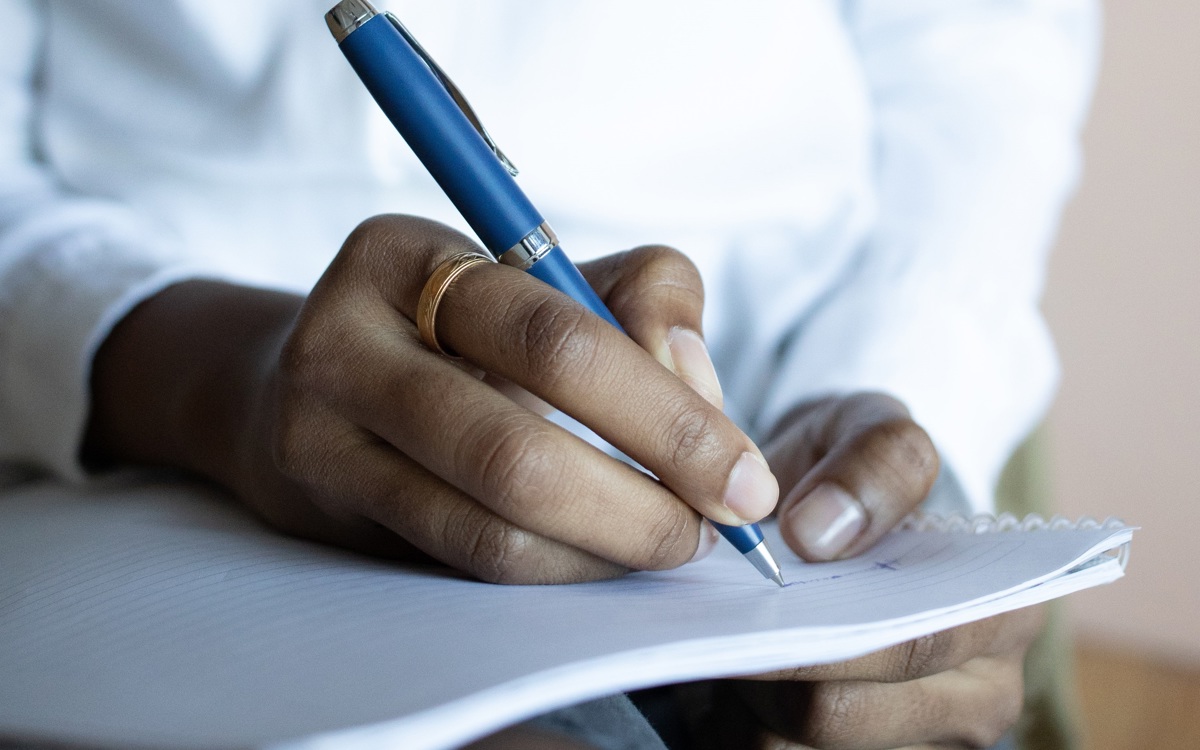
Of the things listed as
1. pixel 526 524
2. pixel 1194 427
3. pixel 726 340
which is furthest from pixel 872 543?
pixel 1194 427

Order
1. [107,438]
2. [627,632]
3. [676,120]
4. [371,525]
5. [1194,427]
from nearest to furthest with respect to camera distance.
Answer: [627,632]
[371,525]
[107,438]
[676,120]
[1194,427]

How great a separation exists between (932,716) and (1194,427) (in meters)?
1.31

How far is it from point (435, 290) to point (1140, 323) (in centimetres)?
145

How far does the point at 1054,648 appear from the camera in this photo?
68 centimetres

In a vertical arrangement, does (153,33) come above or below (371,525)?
above

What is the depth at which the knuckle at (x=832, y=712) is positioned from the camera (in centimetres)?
37

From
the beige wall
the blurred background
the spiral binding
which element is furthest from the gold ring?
the beige wall

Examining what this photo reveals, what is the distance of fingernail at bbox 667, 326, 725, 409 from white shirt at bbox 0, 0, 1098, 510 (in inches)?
9.2

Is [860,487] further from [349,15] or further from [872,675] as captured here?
[349,15]

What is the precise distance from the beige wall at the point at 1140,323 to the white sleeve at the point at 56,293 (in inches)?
54.9

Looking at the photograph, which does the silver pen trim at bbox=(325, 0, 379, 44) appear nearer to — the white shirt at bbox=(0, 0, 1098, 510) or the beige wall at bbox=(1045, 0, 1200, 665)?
the white shirt at bbox=(0, 0, 1098, 510)

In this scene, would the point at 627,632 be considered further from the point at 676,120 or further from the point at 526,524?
the point at 676,120

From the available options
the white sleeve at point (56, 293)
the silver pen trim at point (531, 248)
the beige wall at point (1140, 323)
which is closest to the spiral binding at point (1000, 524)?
the silver pen trim at point (531, 248)

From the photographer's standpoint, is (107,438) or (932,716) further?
(107,438)
